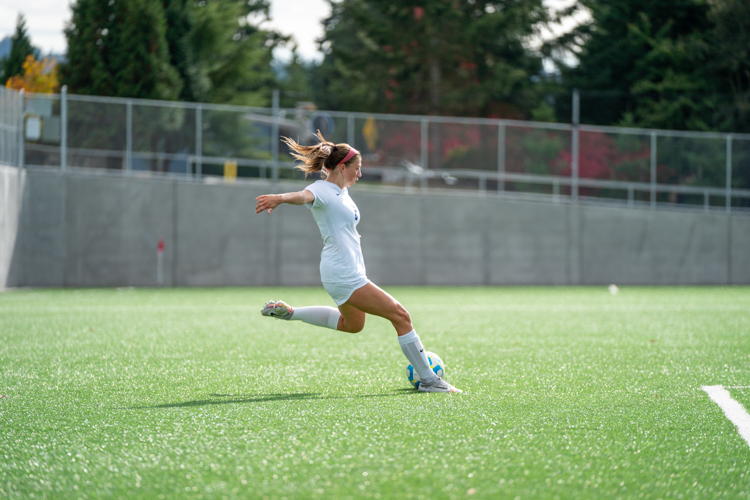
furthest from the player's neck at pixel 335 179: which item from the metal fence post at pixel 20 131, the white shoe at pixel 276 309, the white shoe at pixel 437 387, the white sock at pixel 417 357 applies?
the metal fence post at pixel 20 131

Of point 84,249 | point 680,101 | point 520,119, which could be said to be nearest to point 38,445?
point 84,249

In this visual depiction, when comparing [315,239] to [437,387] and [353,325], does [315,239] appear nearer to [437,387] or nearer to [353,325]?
[353,325]

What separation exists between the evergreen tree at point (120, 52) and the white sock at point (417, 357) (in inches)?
1008

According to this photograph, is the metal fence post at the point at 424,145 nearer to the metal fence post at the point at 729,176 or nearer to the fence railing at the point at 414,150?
the fence railing at the point at 414,150

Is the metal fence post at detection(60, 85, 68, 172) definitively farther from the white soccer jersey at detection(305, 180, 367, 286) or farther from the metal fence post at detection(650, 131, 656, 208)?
the metal fence post at detection(650, 131, 656, 208)

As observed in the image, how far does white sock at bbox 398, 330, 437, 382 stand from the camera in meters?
5.81

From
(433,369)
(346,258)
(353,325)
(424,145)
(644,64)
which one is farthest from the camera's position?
(644,64)

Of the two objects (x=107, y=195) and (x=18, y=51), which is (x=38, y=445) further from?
(x=18, y=51)

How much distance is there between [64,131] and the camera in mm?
20500

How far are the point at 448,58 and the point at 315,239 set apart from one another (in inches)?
702

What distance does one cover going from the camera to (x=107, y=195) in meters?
21.0

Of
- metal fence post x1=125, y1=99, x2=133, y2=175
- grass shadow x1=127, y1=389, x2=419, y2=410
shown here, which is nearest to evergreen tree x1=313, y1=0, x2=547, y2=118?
metal fence post x1=125, y1=99, x2=133, y2=175

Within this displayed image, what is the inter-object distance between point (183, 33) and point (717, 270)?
72.9 ft

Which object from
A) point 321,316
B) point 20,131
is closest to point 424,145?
point 20,131
